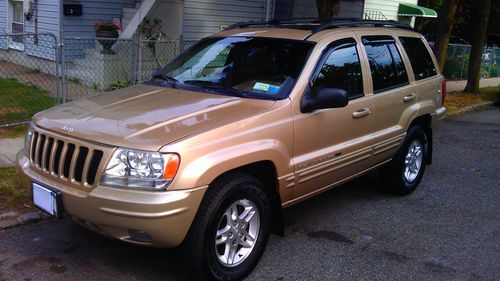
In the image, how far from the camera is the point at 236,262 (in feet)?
12.2

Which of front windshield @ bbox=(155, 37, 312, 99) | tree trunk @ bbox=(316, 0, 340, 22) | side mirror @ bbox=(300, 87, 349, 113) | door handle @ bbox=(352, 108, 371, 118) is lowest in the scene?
door handle @ bbox=(352, 108, 371, 118)

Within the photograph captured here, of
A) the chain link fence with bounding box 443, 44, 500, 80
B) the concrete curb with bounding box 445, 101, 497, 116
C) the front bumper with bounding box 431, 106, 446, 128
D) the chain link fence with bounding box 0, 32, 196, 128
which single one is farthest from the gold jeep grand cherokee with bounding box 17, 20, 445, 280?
the chain link fence with bounding box 443, 44, 500, 80

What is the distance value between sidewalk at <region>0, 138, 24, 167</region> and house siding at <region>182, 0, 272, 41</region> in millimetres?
6698

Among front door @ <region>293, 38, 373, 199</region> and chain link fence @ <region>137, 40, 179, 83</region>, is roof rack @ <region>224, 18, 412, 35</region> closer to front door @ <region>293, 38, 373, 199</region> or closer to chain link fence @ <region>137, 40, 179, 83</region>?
front door @ <region>293, 38, 373, 199</region>

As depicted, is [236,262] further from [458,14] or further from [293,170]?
[458,14]

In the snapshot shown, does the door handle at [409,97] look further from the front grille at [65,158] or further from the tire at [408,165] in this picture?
Answer: the front grille at [65,158]

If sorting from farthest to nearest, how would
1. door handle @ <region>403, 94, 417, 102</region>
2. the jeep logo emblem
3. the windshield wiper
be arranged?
door handle @ <region>403, 94, 417, 102</region>, the windshield wiper, the jeep logo emblem

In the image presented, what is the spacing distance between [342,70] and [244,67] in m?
0.87

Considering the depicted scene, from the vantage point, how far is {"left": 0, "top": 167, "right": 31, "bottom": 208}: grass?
4785mm

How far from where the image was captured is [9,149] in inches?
246

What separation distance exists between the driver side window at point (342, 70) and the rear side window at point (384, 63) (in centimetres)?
24

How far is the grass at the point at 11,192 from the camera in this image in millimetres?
4785

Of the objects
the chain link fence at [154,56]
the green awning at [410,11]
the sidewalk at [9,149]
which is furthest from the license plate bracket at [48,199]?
the green awning at [410,11]

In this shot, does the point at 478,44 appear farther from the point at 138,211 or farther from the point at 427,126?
the point at 138,211
